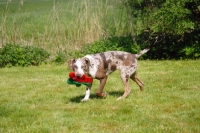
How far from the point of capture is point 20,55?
14.0 m

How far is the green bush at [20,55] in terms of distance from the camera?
45.8 feet

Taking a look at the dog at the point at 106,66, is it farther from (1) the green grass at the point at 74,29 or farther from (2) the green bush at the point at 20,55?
(1) the green grass at the point at 74,29

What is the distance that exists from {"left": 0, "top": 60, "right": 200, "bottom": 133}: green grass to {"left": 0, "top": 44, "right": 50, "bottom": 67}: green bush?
2.27 metres

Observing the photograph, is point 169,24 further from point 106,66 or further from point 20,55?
point 20,55

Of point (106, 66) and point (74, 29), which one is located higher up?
point (106, 66)

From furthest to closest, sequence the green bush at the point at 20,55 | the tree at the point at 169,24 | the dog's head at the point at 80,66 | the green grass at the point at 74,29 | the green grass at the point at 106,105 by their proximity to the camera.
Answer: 1. the green grass at the point at 74,29
2. the green bush at the point at 20,55
3. the tree at the point at 169,24
4. the dog's head at the point at 80,66
5. the green grass at the point at 106,105

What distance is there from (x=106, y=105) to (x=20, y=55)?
7.02 m

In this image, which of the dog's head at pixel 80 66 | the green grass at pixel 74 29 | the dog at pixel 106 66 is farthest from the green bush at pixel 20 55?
the dog's head at pixel 80 66

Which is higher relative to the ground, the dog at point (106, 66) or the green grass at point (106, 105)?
the dog at point (106, 66)

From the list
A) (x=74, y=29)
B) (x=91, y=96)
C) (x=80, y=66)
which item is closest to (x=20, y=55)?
(x=74, y=29)

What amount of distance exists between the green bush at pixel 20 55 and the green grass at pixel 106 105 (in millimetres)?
2269

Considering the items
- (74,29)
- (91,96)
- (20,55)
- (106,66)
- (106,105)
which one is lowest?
(20,55)

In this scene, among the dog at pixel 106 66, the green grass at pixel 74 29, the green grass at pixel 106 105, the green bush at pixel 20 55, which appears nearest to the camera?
the green grass at pixel 106 105

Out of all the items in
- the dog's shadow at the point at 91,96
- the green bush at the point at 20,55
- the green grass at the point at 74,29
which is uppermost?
the green grass at the point at 74,29
